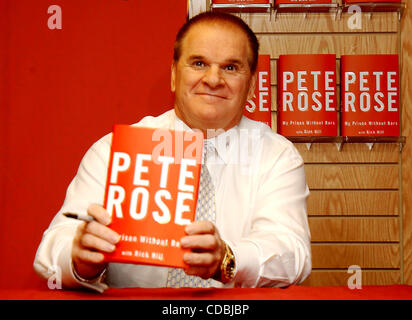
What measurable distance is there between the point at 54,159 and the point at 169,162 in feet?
5.40

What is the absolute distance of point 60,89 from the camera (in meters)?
2.40

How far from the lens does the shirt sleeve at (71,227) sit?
3.63ft

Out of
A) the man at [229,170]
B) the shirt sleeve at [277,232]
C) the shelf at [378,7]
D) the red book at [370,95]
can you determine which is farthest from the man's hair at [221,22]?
the shelf at [378,7]

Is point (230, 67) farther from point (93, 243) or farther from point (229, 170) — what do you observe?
point (93, 243)

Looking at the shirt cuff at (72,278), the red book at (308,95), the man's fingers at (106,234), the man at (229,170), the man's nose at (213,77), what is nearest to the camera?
the man's fingers at (106,234)

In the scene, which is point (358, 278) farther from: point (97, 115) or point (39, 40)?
point (39, 40)

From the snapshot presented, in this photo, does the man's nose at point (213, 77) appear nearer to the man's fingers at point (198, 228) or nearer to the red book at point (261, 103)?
the man's fingers at point (198, 228)

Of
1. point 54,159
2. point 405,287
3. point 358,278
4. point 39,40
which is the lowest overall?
point 358,278

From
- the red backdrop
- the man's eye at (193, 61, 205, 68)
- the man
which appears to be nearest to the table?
the man

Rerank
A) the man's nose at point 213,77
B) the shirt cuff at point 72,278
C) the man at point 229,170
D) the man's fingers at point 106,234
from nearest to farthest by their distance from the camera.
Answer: the man's fingers at point 106,234 → the shirt cuff at point 72,278 → the man at point 229,170 → the man's nose at point 213,77

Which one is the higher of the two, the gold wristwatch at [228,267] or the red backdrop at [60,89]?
the red backdrop at [60,89]

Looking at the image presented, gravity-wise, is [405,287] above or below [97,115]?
below

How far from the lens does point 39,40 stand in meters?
2.41

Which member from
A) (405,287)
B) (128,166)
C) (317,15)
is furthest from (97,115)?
(405,287)
